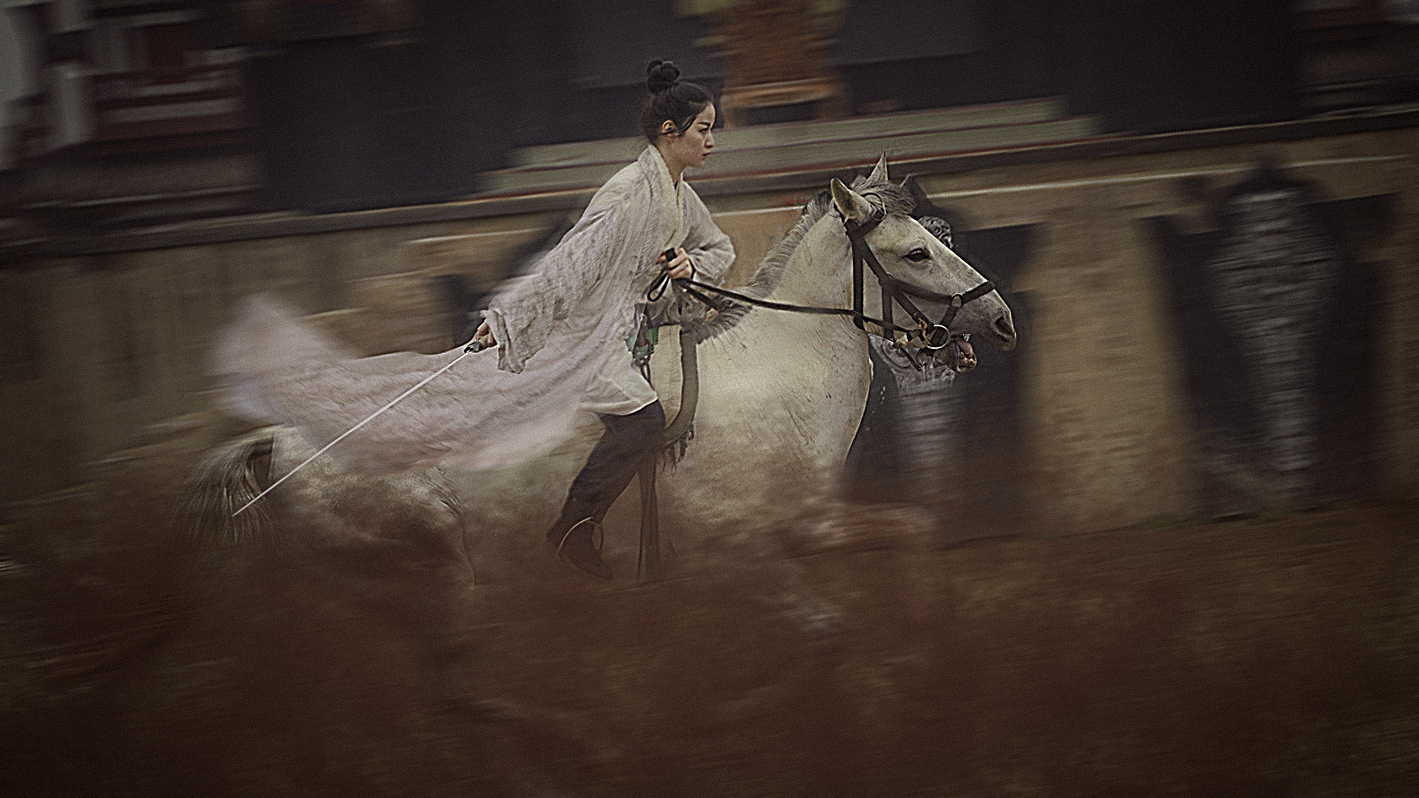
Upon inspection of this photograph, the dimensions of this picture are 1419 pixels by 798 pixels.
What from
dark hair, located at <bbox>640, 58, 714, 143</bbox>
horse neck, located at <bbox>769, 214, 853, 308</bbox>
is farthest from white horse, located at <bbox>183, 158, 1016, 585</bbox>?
dark hair, located at <bbox>640, 58, 714, 143</bbox>

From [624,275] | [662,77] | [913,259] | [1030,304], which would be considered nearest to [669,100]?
[662,77]

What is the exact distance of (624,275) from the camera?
287 cm

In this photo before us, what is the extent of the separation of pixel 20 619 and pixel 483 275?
5.80 ft

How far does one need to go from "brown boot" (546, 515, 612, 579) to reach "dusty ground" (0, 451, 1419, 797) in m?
0.07

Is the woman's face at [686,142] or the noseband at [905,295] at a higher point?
the woman's face at [686,142]

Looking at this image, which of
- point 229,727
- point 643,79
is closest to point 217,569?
point 229,727

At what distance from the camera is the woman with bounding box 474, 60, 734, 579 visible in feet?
9.30

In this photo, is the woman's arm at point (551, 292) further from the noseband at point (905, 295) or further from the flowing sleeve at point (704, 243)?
the noseband at point (905, 295)

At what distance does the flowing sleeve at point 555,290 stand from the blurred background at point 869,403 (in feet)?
0.46

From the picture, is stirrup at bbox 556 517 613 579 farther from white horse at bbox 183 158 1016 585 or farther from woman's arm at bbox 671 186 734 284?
woman's arm at bbox 671 186 734 284

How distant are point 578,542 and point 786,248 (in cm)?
110

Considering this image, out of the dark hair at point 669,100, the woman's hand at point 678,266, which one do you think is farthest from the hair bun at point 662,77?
the woman's hand at point 678,266

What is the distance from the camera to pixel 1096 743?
3.23 m

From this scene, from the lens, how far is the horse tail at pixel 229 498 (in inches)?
113
